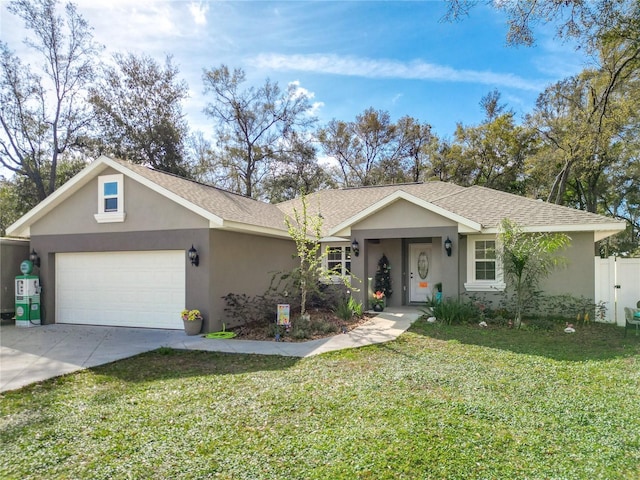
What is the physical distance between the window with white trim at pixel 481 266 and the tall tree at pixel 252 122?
64.5ft

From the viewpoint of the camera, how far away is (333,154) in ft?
105

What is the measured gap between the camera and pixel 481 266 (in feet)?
40.9

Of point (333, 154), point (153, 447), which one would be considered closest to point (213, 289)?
point (153, 447)

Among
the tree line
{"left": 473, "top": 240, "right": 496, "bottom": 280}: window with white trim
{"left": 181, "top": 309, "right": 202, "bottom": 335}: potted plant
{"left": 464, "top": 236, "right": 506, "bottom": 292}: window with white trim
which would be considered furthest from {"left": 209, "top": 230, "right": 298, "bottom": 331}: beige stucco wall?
{"left": 473, "top": 240, "right": 496, "bottom": 280}: window with white trim

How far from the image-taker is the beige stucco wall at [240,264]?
10.5m

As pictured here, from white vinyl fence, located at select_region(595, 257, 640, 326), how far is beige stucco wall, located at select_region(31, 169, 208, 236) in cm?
1036

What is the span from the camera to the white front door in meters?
14.6

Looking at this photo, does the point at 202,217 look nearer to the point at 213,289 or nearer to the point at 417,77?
the point at 213,289

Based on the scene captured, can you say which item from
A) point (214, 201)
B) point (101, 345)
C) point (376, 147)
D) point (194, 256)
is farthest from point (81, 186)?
point (376, 147)

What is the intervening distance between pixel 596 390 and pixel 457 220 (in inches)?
263

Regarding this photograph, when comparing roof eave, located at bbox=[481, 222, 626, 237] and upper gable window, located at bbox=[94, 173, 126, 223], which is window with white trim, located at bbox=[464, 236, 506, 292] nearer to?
roof eave, located at bbox=[481, 222, 626, 237]

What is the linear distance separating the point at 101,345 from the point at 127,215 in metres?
3.83

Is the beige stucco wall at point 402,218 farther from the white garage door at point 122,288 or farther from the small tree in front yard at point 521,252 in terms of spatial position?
the white garage door at point 122,288

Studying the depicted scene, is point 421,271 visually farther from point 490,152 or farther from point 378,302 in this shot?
point 490,152
